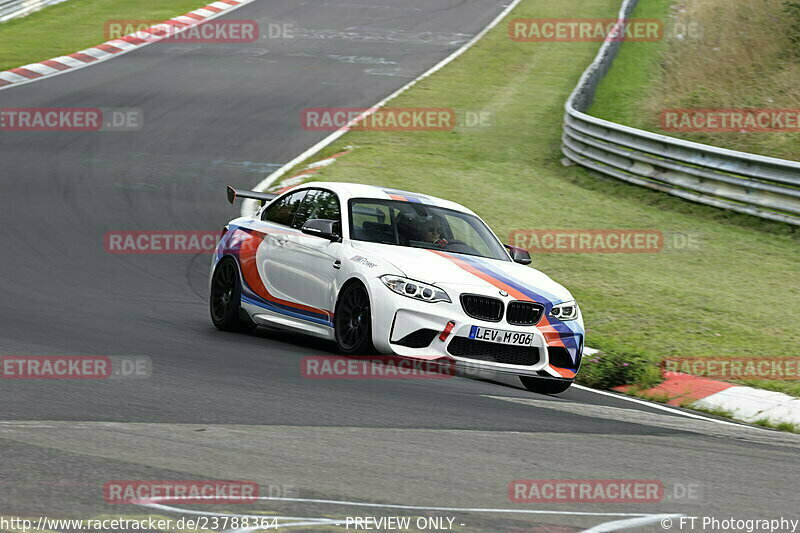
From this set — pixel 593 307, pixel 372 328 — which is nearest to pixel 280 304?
pixel 372 328

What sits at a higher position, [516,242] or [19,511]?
[19,511]

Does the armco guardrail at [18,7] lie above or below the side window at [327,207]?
below

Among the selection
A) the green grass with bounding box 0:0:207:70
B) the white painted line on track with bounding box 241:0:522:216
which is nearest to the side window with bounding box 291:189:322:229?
the white painted line on track with bounding box 241:0:522:216

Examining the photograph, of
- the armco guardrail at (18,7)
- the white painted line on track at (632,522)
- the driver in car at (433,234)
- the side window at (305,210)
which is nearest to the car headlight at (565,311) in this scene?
the driver in car at (433,234)

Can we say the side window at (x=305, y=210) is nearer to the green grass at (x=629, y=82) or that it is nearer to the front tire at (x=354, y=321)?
the front tire at (x=354, y=321)

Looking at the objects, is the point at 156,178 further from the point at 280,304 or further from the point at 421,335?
the point at 421,335

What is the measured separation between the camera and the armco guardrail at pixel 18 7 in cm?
3478

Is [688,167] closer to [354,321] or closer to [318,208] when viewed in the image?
[318,208]

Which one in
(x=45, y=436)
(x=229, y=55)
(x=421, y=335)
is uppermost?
(x=45, y=436)

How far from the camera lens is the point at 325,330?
955 centimetres

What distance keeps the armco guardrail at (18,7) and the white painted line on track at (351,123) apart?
13198mm

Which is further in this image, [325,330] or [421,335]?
[325,330]

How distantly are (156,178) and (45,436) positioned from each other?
→ 13316 mm

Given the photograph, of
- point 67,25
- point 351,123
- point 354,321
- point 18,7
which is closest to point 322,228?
point 354,321
